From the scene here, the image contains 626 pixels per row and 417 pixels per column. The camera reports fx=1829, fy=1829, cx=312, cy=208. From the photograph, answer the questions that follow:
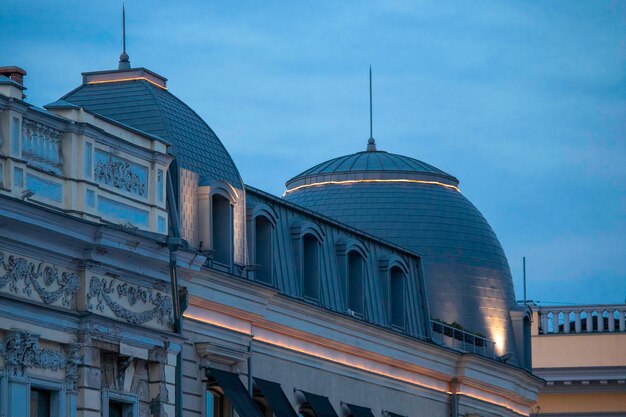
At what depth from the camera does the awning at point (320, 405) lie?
152 feet

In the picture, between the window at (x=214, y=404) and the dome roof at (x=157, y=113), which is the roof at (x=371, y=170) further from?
the window at (x=214, y=404)

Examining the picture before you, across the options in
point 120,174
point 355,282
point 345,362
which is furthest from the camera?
point 355,282

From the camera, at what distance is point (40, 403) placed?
3509 cm

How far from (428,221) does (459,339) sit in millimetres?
4394

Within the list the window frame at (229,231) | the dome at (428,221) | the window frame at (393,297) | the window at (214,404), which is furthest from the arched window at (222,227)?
the dome at (428,221)

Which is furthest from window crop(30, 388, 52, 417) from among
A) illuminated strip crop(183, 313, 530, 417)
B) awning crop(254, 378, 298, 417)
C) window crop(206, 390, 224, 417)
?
awning crop(254, 378, 298, 417)

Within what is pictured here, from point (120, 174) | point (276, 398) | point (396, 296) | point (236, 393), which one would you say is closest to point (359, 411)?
point (276, 398)

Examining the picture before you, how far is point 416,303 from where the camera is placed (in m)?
55.4

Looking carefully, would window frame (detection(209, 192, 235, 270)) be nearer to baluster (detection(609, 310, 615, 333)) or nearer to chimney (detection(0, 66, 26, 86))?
chimney (detection(0, 66, 26, 86))

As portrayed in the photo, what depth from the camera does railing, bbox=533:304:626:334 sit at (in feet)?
253

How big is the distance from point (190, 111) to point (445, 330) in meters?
15.8

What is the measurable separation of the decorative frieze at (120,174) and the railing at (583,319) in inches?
1640

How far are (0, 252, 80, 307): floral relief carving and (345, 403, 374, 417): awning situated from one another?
14.7 m

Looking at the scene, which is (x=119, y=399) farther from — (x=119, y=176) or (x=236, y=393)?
(x=236, y=393)
